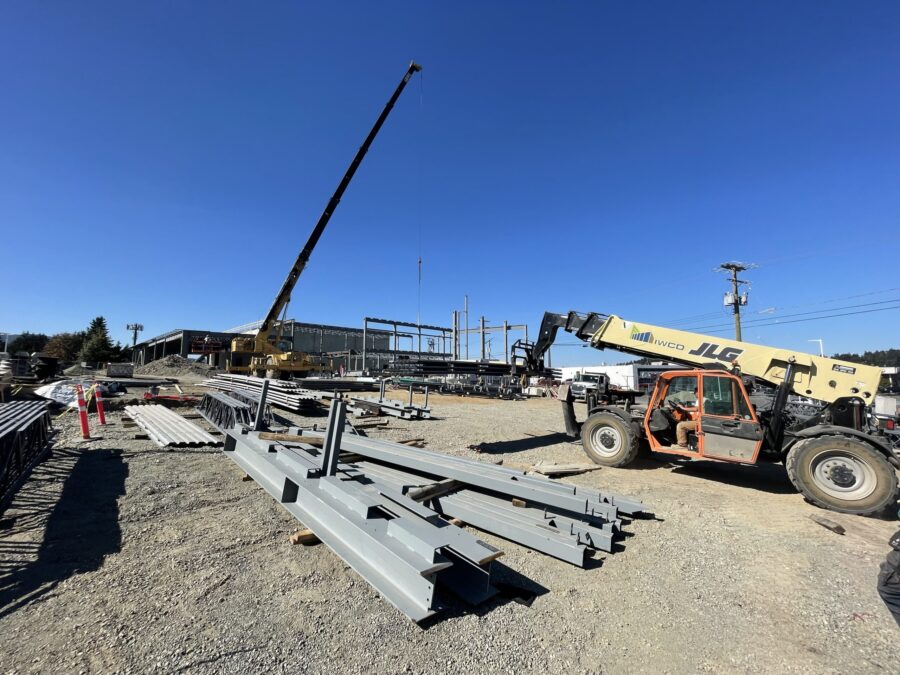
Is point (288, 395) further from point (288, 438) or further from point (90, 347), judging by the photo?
point (90, 347)

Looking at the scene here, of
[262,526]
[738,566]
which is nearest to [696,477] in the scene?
[738,566]

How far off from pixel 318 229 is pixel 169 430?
60.1 feet

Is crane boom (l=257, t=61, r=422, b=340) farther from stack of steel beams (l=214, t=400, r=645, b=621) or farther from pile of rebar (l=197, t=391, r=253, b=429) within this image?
stack of steel beams (l=214, t=400, r=645, b=621)

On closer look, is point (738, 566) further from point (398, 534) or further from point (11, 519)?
point (11, 519)

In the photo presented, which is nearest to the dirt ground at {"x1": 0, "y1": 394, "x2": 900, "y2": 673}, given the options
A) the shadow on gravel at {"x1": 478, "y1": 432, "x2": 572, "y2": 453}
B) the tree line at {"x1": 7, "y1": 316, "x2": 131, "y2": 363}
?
the shadow on gravel at {"x1": 478, "y1": 432, "x2": 572, "y2": 453}

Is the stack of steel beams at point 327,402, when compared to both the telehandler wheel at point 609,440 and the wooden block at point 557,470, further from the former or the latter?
the wooden block at point 557,470

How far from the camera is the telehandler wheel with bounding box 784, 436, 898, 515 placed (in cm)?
546

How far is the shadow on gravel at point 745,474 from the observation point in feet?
23.5

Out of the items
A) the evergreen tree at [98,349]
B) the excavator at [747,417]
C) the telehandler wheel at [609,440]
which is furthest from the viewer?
the evergreen tree at [98,349]

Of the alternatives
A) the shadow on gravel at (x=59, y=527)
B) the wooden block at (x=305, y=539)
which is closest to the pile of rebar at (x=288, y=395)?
the shadow on gravel at (x=59, y=527)

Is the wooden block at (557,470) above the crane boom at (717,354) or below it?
below

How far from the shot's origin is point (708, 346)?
784cm

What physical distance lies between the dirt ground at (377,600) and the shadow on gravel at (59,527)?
0.08 feet

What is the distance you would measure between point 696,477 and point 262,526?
738 cm
